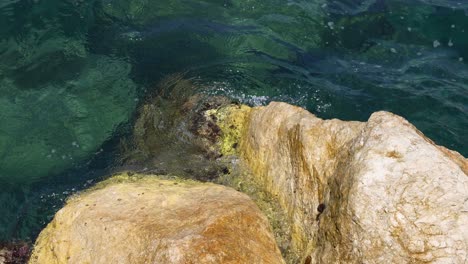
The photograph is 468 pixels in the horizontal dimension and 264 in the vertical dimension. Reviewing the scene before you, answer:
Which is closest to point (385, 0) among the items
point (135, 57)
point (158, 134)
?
point (135, 57)

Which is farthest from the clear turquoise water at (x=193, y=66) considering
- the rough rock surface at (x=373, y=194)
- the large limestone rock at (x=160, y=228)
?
the rough rock surface at (x=373, y=194)

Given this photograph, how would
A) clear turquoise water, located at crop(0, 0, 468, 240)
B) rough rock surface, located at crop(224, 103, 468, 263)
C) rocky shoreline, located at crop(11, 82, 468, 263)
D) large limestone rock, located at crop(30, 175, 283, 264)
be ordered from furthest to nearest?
clear turquoise water, located at crop(0, 0, 468, 240) < large limestone rock, located at crop(30, 175, 283, 264) < rocky shoreline, located at crop(11, 82, 468, 263) < rough rock surface, located at crop(224, 103, 468, 263)

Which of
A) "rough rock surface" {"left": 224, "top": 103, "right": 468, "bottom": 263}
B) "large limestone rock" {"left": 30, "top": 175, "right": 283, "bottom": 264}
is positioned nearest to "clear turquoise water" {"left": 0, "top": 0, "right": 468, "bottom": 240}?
"large limestone rock" {"left": 30, "top": 175, "right": 283, "bottom": 264}

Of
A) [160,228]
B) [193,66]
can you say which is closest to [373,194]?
[160,228]

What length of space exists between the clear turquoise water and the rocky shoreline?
149cm

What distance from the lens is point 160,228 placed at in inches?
172

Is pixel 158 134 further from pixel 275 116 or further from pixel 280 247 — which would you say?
pixel 280 247

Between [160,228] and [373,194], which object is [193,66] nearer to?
[160,228]

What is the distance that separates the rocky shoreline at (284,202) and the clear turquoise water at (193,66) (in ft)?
4.90

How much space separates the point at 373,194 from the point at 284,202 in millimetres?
1585

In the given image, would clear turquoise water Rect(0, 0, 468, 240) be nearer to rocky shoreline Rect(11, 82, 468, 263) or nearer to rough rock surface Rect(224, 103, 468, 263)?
rocky shoreline Rect(11, 82, 468, 263)

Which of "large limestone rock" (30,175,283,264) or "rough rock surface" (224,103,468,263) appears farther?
"large limestone rock" (30,175,283,264)

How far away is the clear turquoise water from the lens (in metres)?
7.52

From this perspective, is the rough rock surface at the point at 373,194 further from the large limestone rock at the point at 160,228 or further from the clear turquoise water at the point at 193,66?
the clear turquoise water at the point at 193,66
